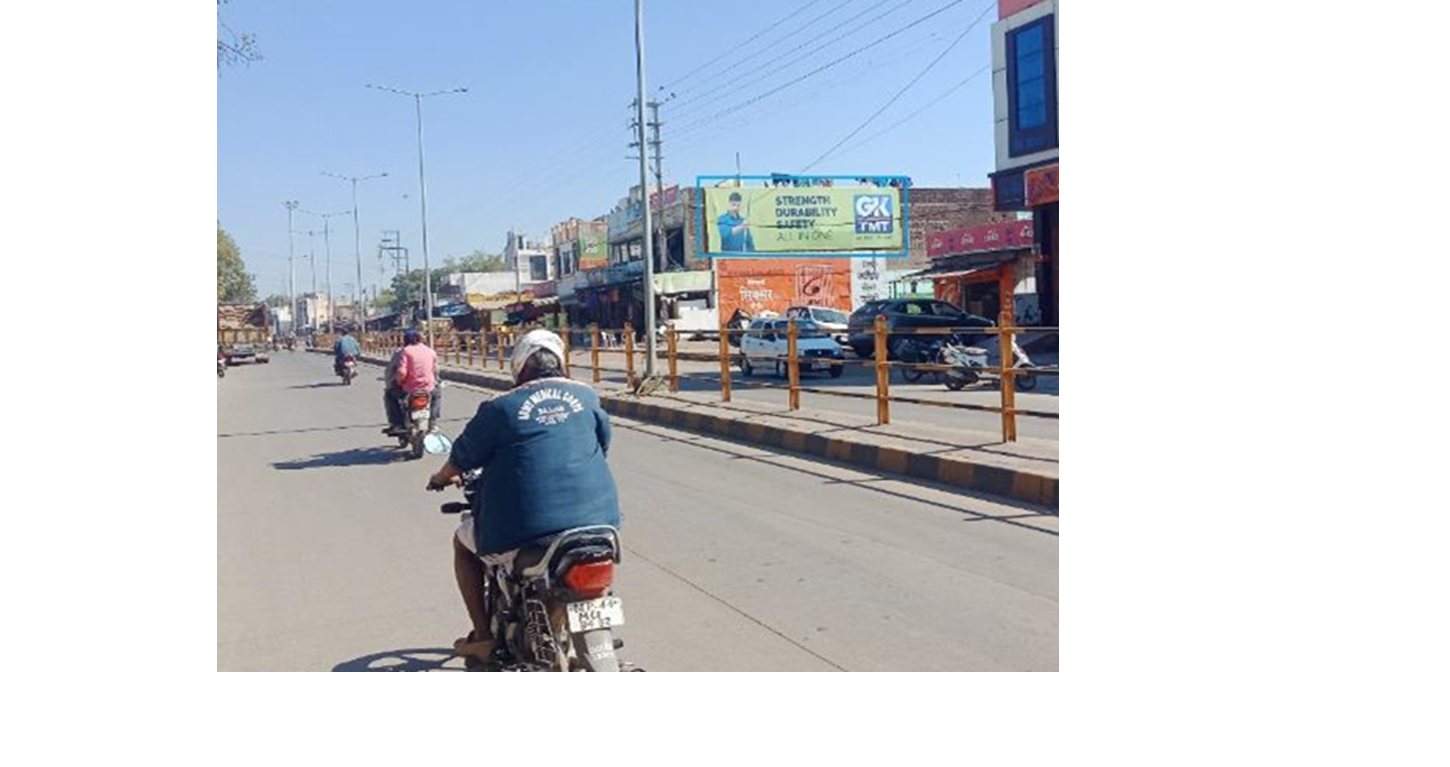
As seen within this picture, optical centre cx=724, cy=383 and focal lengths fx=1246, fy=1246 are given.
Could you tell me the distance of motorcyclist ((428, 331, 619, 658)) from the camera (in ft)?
14.1

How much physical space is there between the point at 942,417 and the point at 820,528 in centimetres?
819

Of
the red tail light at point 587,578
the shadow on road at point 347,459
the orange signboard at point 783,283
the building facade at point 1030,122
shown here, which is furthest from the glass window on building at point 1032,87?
the red tail light at point 587,578

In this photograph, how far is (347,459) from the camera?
13.5 m

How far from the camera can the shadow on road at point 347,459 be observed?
516 inches

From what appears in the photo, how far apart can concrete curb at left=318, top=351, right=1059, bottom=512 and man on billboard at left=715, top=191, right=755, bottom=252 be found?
32.1 m

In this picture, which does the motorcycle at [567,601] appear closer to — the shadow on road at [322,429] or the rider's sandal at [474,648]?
the rider's sandal at [474,648]

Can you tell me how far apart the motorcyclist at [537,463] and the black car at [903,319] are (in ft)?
67.8

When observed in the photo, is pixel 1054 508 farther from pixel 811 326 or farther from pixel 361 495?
pixel 811 326

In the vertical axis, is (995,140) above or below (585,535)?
above

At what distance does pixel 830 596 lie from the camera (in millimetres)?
6254

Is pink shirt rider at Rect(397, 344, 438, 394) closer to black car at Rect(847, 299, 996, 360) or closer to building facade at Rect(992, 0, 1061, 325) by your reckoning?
black car at Rect(847, 299, 996, 360)

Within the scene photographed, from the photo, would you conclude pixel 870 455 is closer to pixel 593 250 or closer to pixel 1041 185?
pixel 1041 185

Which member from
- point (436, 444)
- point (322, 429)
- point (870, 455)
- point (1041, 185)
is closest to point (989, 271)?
point (1041, 185)

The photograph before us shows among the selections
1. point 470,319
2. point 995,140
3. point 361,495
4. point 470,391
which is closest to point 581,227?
point 470,319
